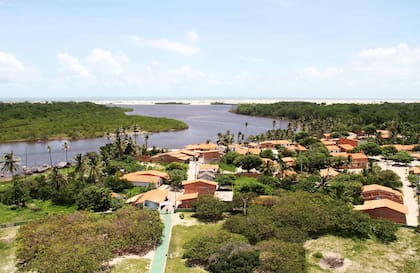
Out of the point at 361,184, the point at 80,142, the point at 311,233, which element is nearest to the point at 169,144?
the point at 80,142

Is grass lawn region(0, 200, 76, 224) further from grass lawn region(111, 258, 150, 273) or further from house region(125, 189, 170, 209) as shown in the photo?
grass lawn region(111, 258, 150, 273)

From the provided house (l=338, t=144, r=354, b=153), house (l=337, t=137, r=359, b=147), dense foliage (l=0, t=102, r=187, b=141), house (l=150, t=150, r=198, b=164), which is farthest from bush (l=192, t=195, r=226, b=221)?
dense foliage (l=0, t=102, r=187, b=141)

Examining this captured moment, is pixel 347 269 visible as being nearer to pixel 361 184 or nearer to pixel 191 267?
pixel 191 267

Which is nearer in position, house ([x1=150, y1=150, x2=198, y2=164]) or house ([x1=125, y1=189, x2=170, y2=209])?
house ([x1=125, y1=189, x2=170, y2=209])

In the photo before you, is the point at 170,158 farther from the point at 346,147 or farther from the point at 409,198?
the point at 409,198

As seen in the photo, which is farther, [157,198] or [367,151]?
[367,151]

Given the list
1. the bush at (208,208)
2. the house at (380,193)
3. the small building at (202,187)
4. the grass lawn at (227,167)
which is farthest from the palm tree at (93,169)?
the house at (380,193)

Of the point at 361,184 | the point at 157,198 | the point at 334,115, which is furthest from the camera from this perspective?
the point at 334,115
